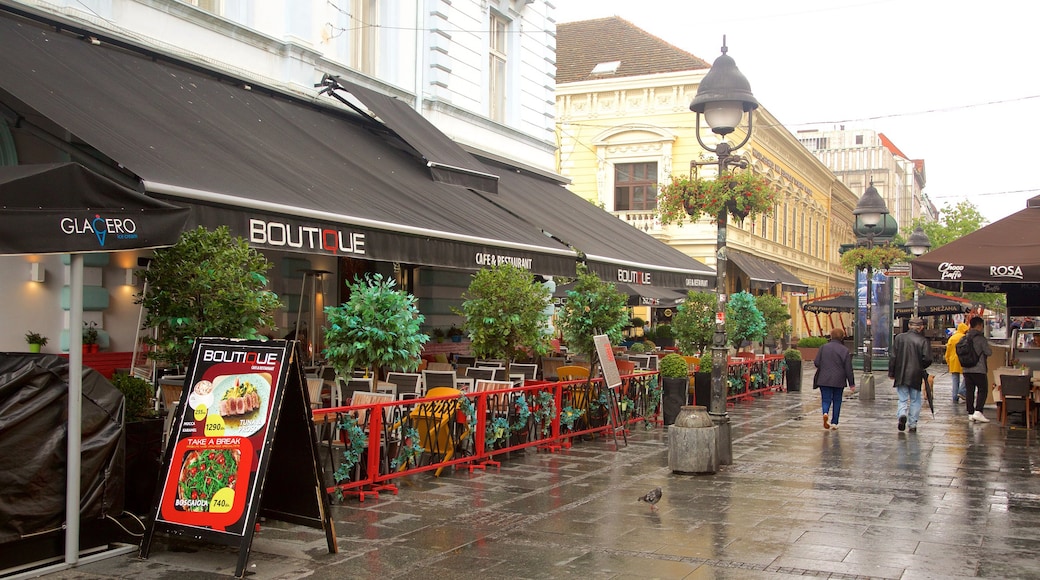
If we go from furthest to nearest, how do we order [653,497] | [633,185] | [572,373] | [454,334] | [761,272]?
[633,185] < [761,272] < [454,334] < [572,373] < [653,497]

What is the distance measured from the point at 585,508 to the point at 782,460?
4.00 metres

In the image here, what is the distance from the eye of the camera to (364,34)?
1678cm

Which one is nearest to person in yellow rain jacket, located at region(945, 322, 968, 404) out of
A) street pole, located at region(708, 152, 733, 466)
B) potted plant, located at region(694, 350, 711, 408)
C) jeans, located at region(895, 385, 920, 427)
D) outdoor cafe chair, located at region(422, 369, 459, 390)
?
jeans, located at region(895, 385, 920, 427)

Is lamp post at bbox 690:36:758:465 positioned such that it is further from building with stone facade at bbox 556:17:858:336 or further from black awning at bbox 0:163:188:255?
building with stone facade at bbox 556:17:858:336

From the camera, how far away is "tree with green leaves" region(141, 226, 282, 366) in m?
7.55

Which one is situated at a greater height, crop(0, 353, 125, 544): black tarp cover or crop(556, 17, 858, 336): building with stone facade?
crop(556, 17, 858, 336): building with stone facade

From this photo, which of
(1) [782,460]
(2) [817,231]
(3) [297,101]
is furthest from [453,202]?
(2) [817,231]

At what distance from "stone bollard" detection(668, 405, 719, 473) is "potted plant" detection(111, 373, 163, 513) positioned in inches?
215

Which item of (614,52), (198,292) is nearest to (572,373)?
(198,292)

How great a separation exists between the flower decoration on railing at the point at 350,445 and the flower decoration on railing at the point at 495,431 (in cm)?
224

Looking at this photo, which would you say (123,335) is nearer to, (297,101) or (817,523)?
(297,101)

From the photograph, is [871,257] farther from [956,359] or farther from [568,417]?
[568,417]

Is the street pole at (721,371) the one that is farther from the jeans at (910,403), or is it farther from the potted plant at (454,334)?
the potted plant at (454,334)

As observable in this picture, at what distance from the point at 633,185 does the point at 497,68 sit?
15901mm
